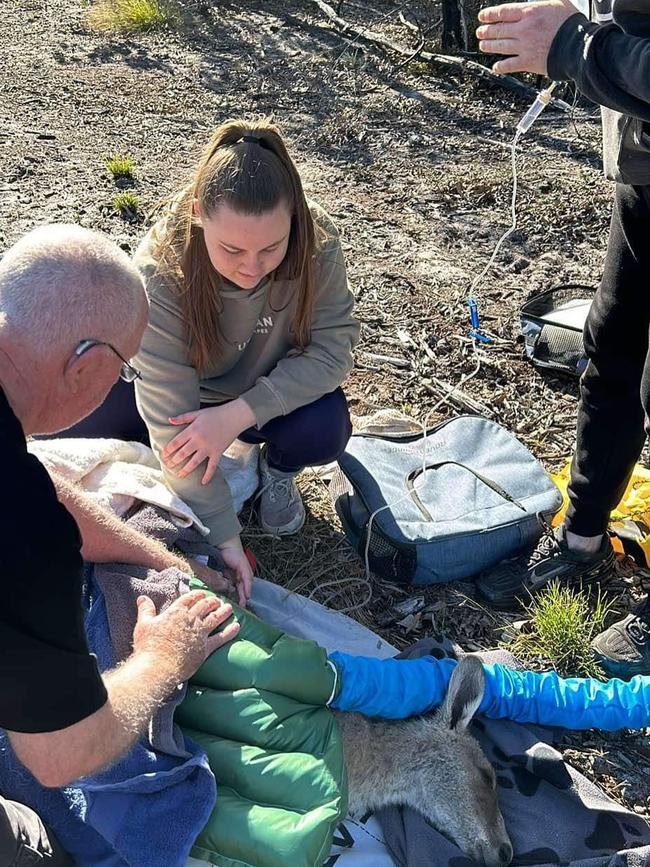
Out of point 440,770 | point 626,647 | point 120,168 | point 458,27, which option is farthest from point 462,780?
point 458,27

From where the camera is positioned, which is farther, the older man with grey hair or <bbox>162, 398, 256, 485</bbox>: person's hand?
<bbox>162, 398, 256, 485</bbox>: person's hand

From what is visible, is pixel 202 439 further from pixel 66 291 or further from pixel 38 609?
pixel 38 609

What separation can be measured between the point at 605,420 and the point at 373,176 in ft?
13.1

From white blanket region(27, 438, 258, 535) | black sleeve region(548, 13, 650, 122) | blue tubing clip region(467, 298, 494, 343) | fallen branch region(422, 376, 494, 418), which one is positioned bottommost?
fallen branch region(422, 376, 494, 418)

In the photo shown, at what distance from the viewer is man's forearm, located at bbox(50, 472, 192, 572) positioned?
2705 millimetres

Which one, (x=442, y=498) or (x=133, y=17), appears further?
(x=133, y=17)

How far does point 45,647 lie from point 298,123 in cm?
642

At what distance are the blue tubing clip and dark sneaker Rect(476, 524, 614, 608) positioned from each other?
156 cm

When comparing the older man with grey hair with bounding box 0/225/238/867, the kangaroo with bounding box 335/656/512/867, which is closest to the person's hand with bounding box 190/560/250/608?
the kangaroo with bounding box 335/656/512/867

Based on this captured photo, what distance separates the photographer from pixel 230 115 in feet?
24.8

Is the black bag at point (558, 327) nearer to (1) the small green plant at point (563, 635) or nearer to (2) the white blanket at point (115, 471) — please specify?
(1) the small green plant at point (563, 635)

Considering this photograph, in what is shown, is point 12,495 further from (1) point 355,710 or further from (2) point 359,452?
(2) point 359,452

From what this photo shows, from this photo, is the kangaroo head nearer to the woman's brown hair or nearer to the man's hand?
the man's hand

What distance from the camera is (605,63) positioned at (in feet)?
7.34
